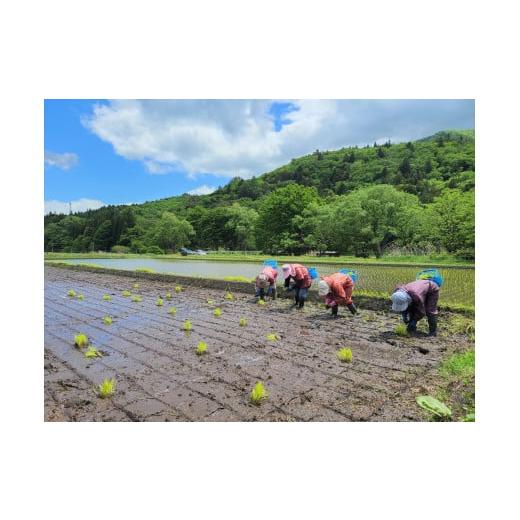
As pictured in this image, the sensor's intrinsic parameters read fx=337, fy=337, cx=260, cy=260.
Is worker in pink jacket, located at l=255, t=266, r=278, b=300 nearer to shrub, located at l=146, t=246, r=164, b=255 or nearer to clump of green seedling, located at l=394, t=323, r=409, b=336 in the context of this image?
clump of green seedling, located at l=394, t=323, r=409, b=336

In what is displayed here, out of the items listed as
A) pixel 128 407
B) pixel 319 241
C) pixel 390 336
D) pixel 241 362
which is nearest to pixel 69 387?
pixel 128 407

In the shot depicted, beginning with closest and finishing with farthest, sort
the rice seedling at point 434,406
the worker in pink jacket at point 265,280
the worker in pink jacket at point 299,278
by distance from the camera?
the rice seedling at point 434,406
the worker in pink jacket at point 299,278
the worker in pink jacket at point 265,280

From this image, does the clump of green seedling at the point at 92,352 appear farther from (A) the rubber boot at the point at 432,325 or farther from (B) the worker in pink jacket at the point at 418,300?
(A) the rubber boot at the point at 432,325

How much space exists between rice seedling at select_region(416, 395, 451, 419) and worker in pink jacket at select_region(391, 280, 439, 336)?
1786mm

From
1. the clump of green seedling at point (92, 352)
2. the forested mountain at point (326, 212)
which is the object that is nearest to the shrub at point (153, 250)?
the forested mountain at point (326, 212)

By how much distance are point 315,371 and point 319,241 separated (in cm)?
1829

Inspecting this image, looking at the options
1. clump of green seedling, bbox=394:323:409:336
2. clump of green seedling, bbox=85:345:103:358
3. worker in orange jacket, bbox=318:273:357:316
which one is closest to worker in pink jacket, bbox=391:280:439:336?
clump of green seedling, bbox=394:323:409:336

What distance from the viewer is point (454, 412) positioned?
9.29 feet

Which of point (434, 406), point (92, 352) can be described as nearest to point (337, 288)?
point (434, 406)

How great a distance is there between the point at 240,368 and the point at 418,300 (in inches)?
105

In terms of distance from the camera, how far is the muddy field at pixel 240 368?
9.37 feet

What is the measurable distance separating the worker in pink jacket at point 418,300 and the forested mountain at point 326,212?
448cm

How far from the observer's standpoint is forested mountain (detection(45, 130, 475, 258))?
14.6 metres

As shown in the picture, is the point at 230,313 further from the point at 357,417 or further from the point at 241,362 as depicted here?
the point at 357,417
